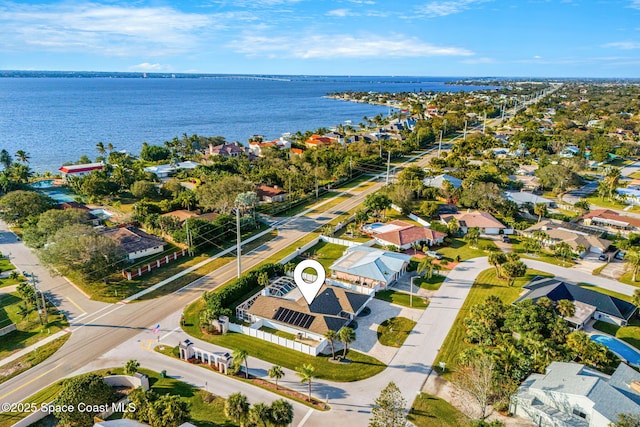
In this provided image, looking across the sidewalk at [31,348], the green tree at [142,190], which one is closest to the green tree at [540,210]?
the sidewalk at [31,348]

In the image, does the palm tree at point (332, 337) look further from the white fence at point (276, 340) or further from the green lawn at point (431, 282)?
the green lawn at point (431, 282)

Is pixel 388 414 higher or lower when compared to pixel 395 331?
higher

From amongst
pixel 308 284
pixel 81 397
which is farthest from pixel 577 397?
pixel 81 397

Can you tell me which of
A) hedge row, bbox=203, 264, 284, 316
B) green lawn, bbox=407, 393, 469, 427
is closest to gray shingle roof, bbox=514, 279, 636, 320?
green lawn, bbox=407, 393, 469, 427

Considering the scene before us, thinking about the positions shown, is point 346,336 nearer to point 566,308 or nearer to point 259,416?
point 259,416

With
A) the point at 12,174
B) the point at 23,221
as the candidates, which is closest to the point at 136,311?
the point at 23,221

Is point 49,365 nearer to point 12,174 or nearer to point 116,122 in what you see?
point 12,174
